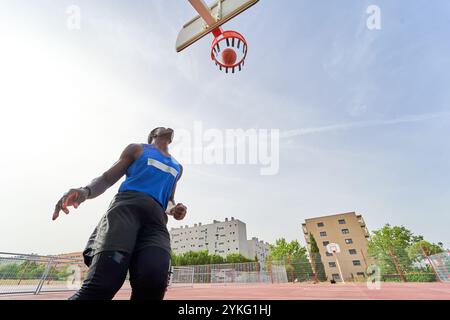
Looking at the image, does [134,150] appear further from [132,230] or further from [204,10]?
[204,10]

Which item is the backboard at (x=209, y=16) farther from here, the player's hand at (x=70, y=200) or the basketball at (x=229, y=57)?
the player's hand at (x=70, y=200)

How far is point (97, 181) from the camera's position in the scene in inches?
59.3

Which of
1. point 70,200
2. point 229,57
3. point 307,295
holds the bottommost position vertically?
A: point 307,295

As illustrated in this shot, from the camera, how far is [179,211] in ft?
6.36

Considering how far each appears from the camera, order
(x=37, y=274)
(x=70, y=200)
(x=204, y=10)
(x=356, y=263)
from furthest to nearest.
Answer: (x=356, y=263) → (x=37, y=274) → (x=204, y=10) → (x=70, y=200)

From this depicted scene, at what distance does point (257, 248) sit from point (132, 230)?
78039 mm

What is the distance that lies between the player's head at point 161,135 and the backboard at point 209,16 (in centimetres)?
304

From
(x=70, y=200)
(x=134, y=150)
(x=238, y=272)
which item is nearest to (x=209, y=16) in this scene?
(x=134, y=150)

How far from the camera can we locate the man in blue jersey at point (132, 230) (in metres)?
1.19

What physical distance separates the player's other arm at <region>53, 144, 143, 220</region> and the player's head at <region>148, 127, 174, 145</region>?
12.8 inches

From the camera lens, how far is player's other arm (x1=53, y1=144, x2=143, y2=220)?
4.31 ft
